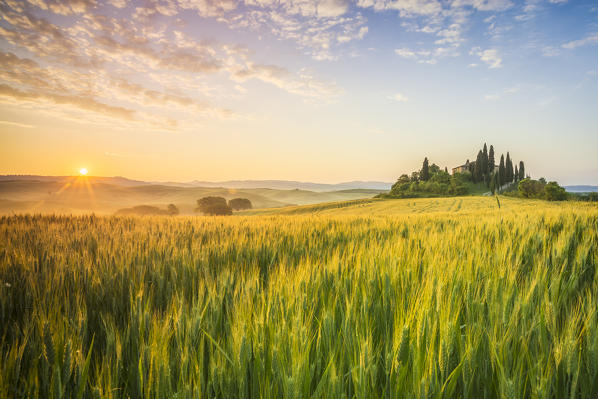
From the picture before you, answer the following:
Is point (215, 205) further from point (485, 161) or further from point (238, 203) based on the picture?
point (485, 161)

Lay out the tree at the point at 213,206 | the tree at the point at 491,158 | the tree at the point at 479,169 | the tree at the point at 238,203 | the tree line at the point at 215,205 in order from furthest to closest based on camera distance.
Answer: the tree at the point at 491,158 < the tree at the point at 479,169 < the tree at the point at 238,203 < the tree at the point at 213,206 < the tree line at the point at 215,205

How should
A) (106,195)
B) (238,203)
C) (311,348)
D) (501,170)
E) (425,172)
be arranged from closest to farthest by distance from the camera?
(311,348), (238,203), (501,170), (425,172), (106,195)

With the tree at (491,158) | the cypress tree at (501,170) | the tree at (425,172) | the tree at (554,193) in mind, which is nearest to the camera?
the tree at (554,193)

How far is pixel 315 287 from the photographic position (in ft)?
5.10

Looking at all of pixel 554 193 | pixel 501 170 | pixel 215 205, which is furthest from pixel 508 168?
pixel 215 205

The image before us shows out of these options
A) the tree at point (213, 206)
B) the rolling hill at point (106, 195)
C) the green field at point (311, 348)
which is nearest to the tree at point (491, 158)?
the rolling hill at point (106, 195)

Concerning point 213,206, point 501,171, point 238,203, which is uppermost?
point 501,171

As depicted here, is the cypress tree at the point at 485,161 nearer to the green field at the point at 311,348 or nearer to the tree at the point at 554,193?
the tree at the point at 554,193

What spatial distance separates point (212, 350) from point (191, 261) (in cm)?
159

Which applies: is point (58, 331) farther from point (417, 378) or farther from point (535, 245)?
point (535, 245)

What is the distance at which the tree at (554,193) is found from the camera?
53.8 metres

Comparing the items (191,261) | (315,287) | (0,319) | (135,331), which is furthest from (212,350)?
(191,261)

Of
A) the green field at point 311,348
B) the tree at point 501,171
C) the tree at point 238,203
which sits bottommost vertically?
the tree at point 238,203

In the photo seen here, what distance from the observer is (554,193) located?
5412 cm
